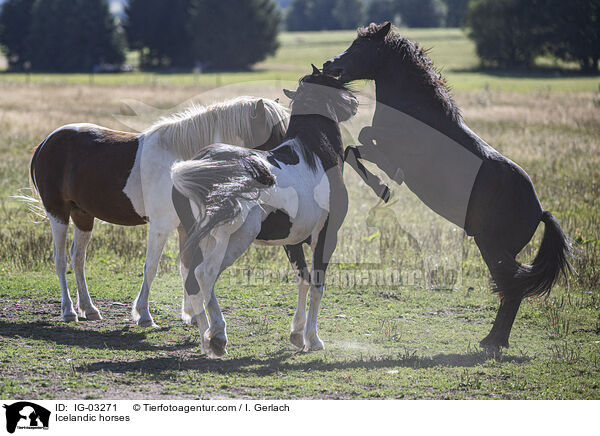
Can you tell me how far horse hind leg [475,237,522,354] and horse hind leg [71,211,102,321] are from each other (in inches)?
167

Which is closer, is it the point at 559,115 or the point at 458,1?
the point at 559,115

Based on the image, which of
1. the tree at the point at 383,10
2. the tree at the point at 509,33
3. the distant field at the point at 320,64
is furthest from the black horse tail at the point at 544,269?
the tree at the point at 383,10

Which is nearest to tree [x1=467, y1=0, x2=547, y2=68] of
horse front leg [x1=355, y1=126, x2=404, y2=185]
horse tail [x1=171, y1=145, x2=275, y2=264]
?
horse front leg [x1=355, y1=126, x2=404, y2=185]

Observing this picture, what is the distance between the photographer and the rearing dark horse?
662cm

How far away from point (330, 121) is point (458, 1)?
133 meters

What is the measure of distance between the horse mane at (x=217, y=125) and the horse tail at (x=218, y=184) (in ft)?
3.76

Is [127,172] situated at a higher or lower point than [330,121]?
lower

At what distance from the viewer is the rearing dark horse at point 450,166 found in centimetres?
662

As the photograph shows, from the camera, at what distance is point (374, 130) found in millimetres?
7172

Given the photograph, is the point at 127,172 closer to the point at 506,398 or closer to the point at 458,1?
the point at 506,398

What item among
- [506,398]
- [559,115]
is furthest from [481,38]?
[506,398]

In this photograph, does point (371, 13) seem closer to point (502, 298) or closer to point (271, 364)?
point (502, 298)

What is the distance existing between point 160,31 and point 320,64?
29574mm

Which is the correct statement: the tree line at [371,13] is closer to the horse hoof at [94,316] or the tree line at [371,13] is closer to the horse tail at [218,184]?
the horse hoof at [94,316]
